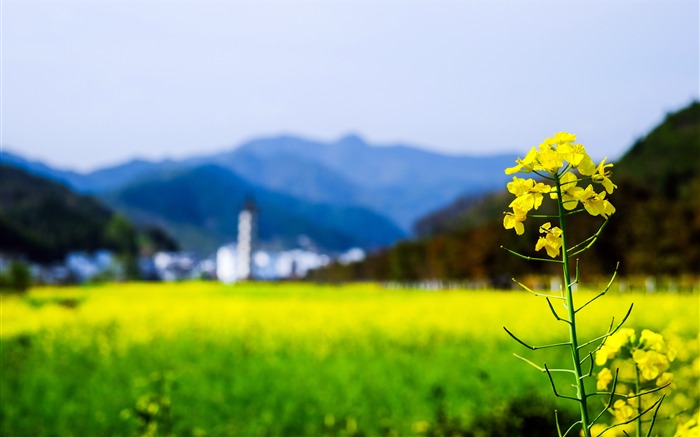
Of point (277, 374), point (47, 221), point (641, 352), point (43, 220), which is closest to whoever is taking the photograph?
point (641, 352)

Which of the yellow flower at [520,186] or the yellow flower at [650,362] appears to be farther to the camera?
the yellow flower at [650,362]

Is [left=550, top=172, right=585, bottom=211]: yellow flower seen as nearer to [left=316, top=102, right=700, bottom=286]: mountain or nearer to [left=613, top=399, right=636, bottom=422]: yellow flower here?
[left=613, top=399, right=636, bottom=422]: yellow flower

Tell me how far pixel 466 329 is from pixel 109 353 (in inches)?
281

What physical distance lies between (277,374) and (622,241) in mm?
33566

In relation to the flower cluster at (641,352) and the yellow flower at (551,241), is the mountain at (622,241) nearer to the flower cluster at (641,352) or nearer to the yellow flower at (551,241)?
the flower cluster at (641,352)

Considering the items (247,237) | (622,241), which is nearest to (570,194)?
(622,241)

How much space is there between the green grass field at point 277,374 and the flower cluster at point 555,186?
8.81ft

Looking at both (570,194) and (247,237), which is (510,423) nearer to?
(570,194)

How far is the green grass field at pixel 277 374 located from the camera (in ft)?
20.0

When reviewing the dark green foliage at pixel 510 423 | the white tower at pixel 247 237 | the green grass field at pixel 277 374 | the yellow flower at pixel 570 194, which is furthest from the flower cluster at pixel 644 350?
the white tower at pixel 247 237

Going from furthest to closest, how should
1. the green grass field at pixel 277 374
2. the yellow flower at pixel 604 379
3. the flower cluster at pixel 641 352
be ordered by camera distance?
1. the green grass field at pixel 277 374
2. the yellow flower at pixel 604 379
3. the flower cluster at pixel 641 352

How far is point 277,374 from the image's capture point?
9.28 metres

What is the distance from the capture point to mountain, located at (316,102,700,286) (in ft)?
120

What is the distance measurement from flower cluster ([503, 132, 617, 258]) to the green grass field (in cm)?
269
